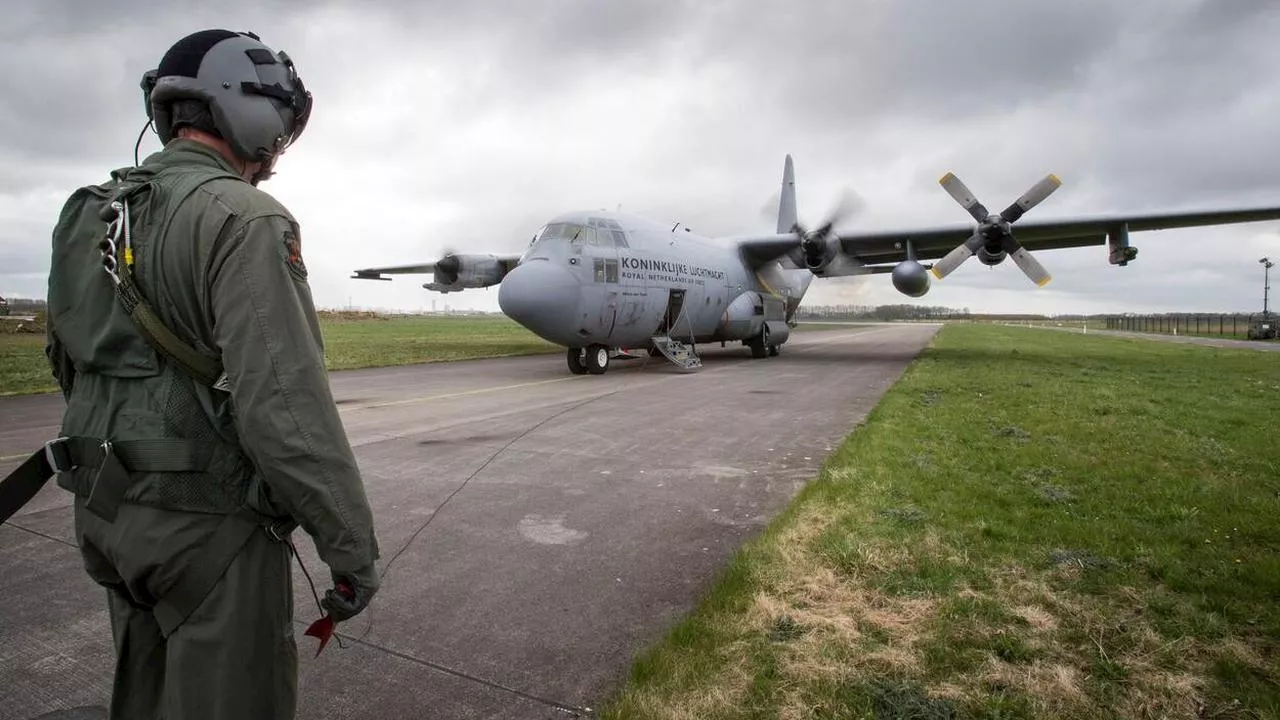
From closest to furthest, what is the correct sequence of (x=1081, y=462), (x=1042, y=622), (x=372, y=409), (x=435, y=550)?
1. (x=1042, y=622)
2. (x=435, y=550)
3. (x=1081, y=462)
4. (x=372, y=409)

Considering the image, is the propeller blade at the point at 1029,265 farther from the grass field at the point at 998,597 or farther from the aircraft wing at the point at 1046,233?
the grass field at the point at 998,597

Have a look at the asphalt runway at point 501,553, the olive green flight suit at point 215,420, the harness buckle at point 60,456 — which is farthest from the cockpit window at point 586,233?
the harness buckle at point 60,456

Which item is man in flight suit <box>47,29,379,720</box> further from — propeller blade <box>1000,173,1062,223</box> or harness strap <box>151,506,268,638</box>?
propeller blade <box>1000,173,1062,223</box>

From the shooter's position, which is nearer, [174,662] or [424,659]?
[174,662]

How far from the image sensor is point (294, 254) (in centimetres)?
184

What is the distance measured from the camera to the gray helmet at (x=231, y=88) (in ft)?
6.40

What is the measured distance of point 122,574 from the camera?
1.70 m

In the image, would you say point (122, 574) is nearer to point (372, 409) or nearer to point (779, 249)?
point (372, 409)

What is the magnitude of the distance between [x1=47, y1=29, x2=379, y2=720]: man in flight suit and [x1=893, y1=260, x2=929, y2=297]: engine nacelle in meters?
18.7

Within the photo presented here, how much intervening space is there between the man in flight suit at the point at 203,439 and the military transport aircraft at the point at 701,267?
40.0ft

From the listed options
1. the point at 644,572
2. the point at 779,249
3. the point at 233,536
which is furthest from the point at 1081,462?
the point at 779,249

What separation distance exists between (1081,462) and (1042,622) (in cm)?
390

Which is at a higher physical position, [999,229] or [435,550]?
[999,229]

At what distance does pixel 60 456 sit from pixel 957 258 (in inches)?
787
